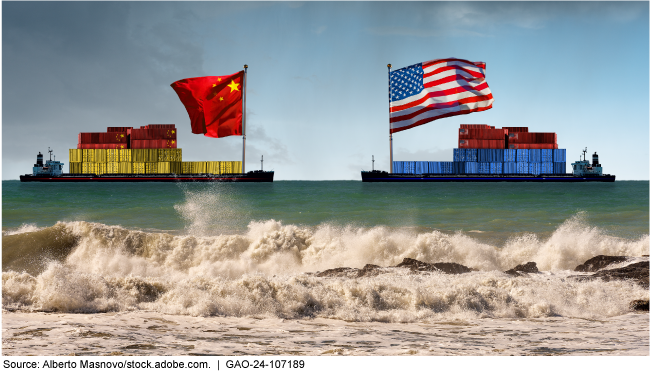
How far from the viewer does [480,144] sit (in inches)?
3541

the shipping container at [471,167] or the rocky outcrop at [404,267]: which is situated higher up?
the shipping container at [471,167]

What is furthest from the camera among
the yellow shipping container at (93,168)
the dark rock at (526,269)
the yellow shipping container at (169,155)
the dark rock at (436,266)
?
the yellow shipping container at (93,168)

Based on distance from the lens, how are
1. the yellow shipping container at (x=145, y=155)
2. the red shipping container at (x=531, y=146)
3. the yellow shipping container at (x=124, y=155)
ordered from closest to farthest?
the yellow shipping container at (x=145, y=155) → the yellow shipping container at (x=124, y=155) → the red shipping container at (x=531, y=146)

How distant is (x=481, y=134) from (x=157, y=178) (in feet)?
213

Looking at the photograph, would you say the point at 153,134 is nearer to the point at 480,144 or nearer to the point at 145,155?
the point at 145,155

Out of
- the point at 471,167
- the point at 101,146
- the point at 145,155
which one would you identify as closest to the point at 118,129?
the point at 101,146

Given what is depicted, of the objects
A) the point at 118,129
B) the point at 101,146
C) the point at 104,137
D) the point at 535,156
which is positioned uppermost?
the point at 118,129

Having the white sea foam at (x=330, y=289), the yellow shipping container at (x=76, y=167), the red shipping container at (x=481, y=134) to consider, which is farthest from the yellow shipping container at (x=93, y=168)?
Answer: the white sea foam at (x=330, y=289)

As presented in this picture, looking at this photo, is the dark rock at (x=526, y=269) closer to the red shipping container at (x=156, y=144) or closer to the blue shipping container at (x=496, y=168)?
the blue shipping container at (x=496, y=168)

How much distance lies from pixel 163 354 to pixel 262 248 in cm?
720

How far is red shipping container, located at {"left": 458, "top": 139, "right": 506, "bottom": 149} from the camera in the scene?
3526 inches

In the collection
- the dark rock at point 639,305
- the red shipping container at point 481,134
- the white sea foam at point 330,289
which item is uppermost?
the red shipping container at point 481,134

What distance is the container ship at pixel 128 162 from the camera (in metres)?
86.1

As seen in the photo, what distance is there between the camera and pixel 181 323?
6.50 m
